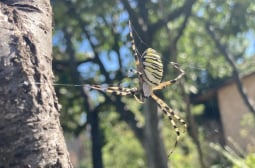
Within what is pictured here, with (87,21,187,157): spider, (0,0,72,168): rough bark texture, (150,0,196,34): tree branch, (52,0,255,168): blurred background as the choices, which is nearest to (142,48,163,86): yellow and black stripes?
(87,21,187,157): spider

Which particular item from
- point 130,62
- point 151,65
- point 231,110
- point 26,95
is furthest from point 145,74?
point 231,110

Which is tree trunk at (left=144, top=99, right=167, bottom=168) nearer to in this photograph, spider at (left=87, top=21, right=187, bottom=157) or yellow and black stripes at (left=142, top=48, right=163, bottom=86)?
spider at (left=87, top=21, right=187, bottom=157)

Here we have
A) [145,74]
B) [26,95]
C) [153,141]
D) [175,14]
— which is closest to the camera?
[26,95]

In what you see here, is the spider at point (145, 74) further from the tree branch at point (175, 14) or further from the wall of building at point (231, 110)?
the wall of building at point (231, 110)

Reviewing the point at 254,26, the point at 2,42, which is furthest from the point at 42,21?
the point at 254,26

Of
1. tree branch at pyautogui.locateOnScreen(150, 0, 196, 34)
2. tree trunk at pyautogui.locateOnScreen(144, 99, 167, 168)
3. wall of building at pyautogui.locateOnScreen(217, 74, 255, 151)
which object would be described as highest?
tree branch at pyautogui.locateOnScreen(150, 0, 196, 34)

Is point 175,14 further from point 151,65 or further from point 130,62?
point 151,65
